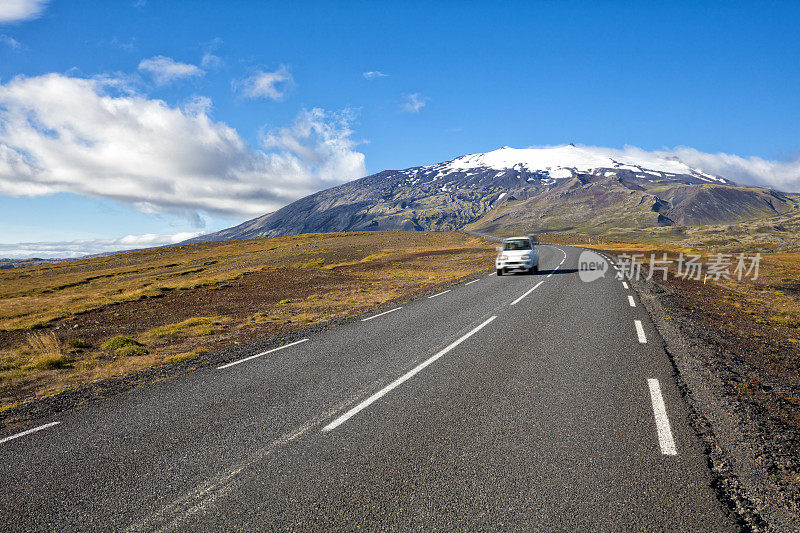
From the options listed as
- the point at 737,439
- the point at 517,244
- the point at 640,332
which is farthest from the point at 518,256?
the point at 737,439

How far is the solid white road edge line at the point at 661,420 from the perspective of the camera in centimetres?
446

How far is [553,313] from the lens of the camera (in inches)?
492

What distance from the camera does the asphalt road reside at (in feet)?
11.7

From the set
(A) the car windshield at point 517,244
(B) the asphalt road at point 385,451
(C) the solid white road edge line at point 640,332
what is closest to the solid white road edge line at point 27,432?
(B) the asphalt road at point 385,451

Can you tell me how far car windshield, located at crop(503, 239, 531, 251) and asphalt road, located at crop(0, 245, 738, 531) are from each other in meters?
16.4

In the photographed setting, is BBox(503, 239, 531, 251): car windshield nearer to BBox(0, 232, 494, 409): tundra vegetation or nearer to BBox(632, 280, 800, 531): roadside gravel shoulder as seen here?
BBox(0, 232, 494, 409): tundra vegetation

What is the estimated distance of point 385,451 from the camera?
4605 mm

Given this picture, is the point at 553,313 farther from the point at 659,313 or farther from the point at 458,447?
the point at 458,447

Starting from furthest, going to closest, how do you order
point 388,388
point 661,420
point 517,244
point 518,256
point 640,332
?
point 517,244, point 518,256, point 640,332, point 388,388, point 661,420

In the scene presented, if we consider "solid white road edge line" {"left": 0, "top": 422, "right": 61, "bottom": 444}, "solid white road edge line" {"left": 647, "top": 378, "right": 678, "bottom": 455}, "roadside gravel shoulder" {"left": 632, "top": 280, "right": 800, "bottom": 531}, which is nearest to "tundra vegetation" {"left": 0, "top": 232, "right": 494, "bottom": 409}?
"solid white road edge line" {"left": 0, "top": 422, "right": 61, "bottom": 444}

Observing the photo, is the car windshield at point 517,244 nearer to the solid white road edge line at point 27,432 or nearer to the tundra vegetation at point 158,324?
the tundra vegetation at point 158,324

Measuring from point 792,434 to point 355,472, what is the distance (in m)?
5.12

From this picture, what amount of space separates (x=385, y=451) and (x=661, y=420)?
3.50m

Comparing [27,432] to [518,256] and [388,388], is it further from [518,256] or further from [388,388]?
[518,256]
